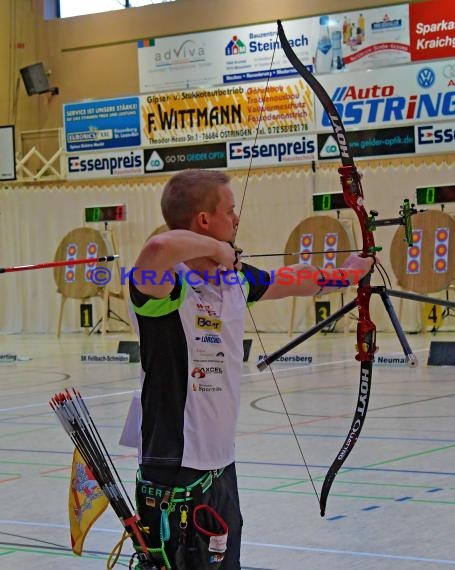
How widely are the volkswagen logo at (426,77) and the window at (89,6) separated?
7.22 meters

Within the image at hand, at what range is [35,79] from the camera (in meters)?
18.2

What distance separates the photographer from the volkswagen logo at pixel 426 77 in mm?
12898

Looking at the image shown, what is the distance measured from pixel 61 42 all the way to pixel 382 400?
44.0 ft

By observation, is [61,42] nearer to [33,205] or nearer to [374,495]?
[33,205]

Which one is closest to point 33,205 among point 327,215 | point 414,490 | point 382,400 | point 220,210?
point 327,215

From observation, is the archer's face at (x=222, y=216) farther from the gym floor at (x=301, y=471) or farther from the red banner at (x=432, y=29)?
the red banner at (x=432, y=29)

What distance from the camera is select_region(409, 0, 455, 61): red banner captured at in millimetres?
16094

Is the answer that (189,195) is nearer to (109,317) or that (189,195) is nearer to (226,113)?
(226,113)

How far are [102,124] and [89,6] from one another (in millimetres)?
4475

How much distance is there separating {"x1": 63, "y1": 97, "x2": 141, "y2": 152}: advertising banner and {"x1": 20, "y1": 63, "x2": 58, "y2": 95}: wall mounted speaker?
2.31m

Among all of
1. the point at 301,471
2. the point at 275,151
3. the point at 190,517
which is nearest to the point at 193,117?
the point at 275,151

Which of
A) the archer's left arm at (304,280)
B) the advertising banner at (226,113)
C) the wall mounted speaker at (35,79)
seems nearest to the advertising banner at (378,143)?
the advertising banner at (226,113)

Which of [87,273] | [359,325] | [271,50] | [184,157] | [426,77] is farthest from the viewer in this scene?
[271,50]

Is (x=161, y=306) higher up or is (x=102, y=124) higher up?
(x=102, y=124)
